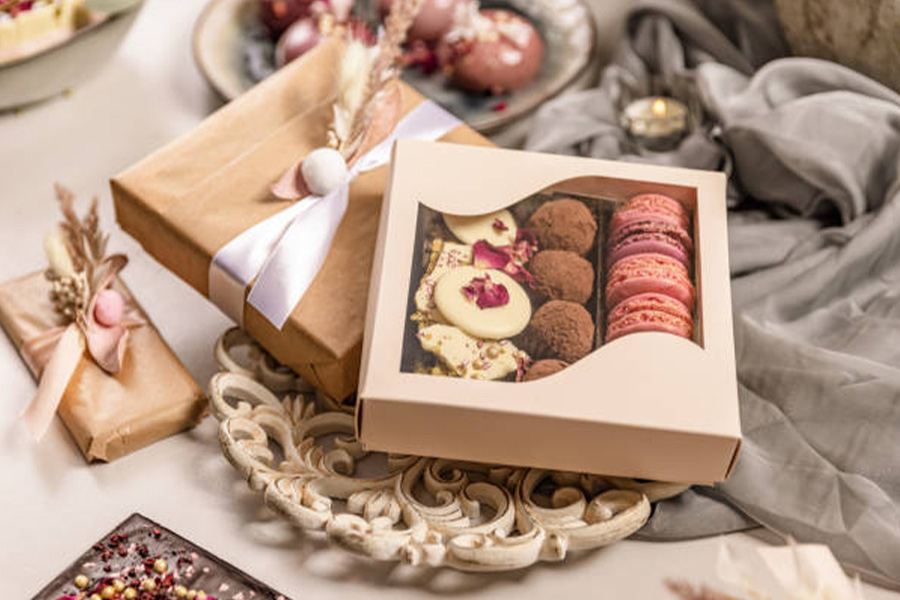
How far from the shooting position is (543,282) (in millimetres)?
1006

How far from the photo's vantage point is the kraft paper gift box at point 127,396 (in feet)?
3.39

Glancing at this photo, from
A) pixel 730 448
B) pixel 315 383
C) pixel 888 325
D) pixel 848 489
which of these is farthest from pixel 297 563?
pixel 888 325

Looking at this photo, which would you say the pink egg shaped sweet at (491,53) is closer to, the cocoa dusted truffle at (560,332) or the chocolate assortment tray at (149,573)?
the cocoa dusted truffle at (560,332)

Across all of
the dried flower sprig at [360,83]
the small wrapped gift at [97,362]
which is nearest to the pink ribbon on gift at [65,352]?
the small wrapped gift at [97,362]

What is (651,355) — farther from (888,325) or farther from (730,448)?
(888,325)

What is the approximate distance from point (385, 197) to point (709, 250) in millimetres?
305

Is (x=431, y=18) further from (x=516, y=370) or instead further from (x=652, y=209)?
(x=516, y=370)

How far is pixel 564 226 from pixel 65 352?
487mm

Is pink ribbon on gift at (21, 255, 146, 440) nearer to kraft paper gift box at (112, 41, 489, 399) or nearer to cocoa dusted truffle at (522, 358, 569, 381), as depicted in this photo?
kraft paper gift box at (112, 41, 489, 399)

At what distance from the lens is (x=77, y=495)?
1.02 meters

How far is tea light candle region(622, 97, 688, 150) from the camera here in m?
1.34

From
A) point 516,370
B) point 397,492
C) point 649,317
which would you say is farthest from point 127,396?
point 649,317

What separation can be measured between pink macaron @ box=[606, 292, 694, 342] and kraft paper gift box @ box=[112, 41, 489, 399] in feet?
0.74

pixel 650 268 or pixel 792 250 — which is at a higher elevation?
pixel 650 268
